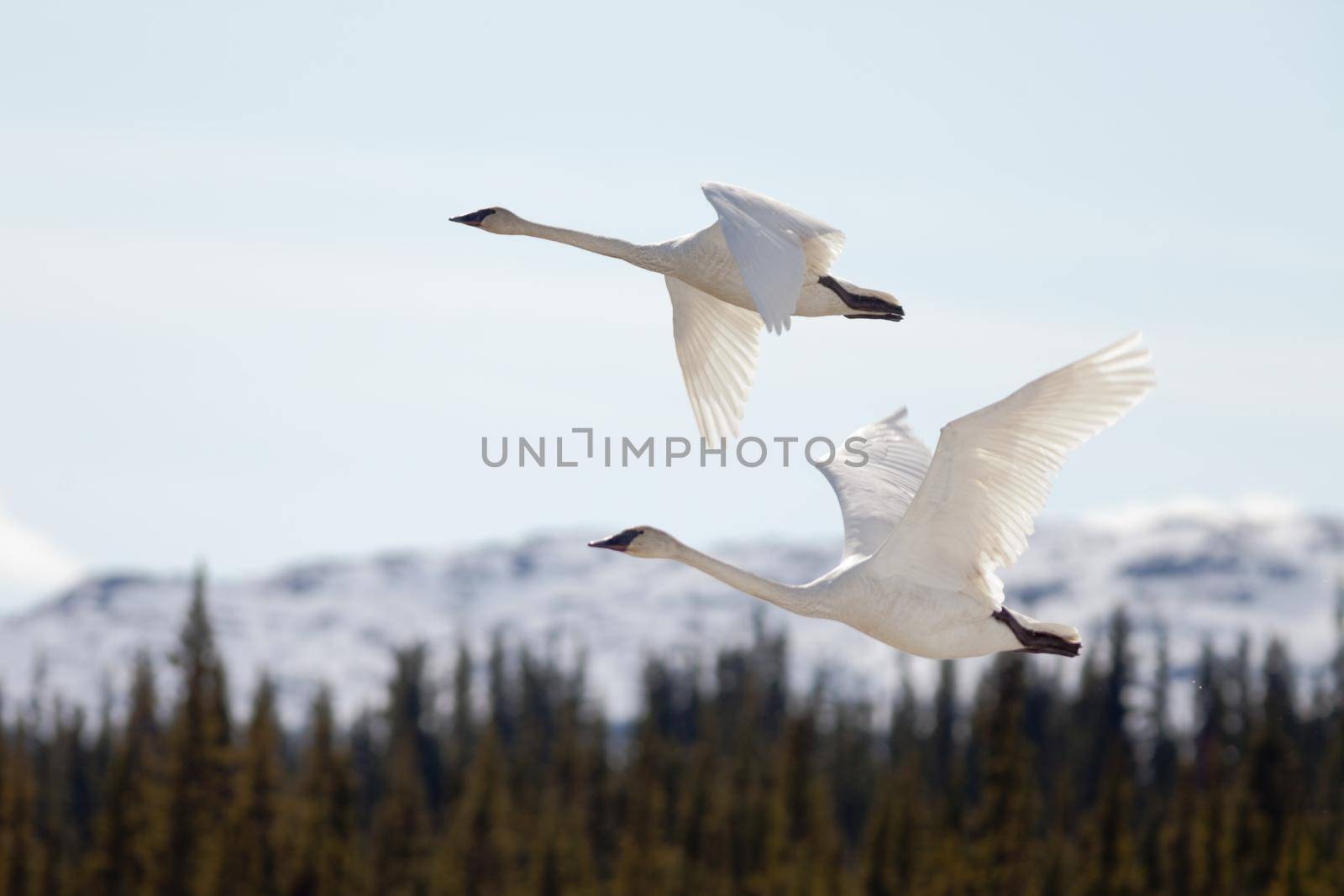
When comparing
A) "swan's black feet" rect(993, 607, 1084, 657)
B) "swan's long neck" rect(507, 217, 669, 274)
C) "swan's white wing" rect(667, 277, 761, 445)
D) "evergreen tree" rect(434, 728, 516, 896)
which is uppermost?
"swan's long neck" rect(507, 217, 669, 274)

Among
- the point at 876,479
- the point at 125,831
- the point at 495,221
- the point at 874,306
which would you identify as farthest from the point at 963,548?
the point at 125,831

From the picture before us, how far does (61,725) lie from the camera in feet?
512

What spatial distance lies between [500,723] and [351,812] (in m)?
91.6

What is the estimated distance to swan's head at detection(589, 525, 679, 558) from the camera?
11.2m

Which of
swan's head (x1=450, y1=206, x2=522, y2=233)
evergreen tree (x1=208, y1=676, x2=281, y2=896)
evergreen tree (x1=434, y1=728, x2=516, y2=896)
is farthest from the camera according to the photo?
evergreen tree (x1=434, y1=728, x2=516, y2=896)

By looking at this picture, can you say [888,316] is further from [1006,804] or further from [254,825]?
[254,825]

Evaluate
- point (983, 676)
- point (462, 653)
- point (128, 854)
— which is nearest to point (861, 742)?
point (983, 676)

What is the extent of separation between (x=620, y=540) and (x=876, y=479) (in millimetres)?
4749

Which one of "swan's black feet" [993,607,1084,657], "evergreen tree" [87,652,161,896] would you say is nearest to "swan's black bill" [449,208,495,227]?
Answer: "swan's black feet" [993,607,1084,657]

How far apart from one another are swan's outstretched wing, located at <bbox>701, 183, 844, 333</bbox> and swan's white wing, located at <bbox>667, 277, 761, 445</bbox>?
7.01ft

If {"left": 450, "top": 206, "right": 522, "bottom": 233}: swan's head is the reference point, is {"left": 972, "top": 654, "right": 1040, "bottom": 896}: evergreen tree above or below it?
below

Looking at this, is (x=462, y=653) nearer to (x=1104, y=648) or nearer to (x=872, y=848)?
(x=1104, y=648)

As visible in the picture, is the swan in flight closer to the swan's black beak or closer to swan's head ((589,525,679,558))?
the swan's black beak

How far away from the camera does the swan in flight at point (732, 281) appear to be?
11430 mm
